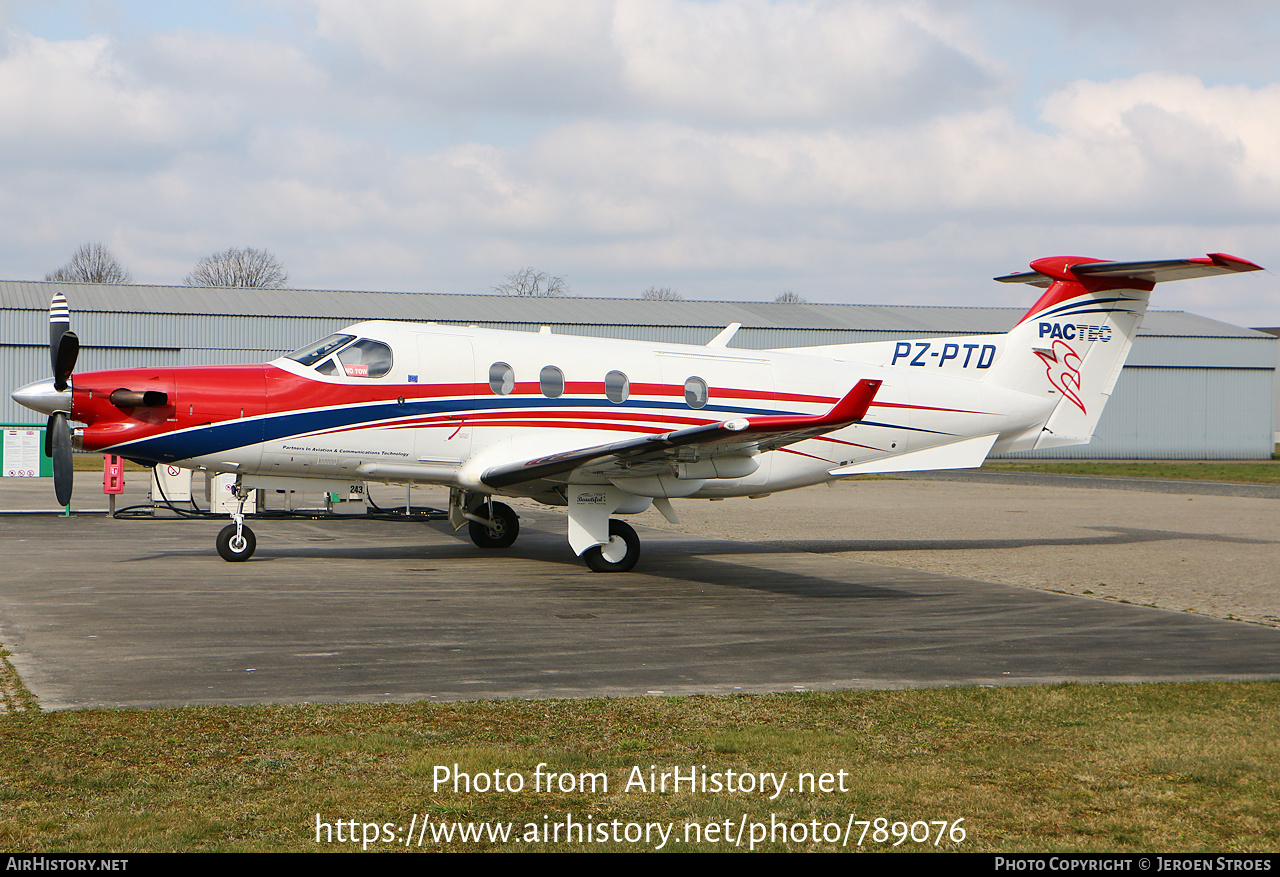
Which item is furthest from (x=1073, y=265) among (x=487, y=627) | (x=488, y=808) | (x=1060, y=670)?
(x=488, y=808)

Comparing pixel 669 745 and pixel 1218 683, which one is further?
pixel 1218 683

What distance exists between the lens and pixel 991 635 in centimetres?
1031

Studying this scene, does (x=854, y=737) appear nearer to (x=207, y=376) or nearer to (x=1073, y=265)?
(x=207, y=376)

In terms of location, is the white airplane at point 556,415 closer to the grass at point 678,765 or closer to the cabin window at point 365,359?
the cabin window at point 365,359

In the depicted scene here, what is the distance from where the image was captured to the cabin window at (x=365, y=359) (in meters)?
14.2

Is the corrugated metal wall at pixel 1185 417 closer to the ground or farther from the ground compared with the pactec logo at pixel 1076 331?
closer to the ground

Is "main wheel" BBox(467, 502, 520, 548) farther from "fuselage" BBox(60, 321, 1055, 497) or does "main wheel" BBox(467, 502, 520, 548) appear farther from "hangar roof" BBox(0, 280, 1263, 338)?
"hangar roof" BBox(0, 280, 1263, 338)

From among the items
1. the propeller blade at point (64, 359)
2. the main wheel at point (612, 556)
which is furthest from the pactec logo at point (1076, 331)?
the propeller blade at point (64, 359)

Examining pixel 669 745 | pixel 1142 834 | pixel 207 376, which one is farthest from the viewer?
pixel 207 376

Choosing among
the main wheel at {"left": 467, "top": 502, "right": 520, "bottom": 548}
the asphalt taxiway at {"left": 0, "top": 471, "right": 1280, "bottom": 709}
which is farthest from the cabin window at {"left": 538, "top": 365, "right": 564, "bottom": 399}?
the main wheel at {"left": 467, "top": 502, "right": 520, "bottom": 548}

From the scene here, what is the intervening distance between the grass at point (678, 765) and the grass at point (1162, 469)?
34.6 m

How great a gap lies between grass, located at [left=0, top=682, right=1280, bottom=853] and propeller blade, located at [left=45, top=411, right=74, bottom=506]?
7.57 metres

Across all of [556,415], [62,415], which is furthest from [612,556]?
[62,415]

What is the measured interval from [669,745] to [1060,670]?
13.2 feet
